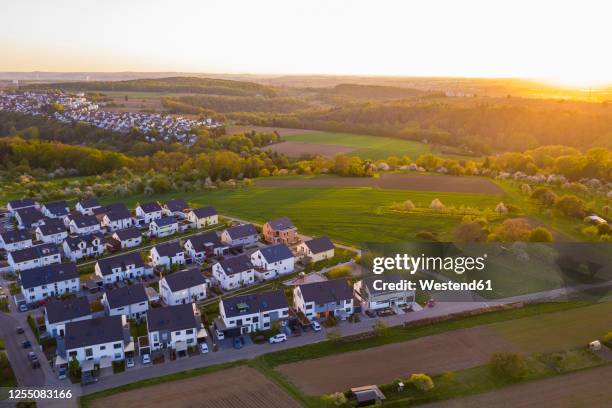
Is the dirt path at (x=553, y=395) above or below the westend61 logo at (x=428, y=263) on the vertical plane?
below

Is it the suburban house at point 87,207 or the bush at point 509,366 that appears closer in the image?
the bush at point 509,366

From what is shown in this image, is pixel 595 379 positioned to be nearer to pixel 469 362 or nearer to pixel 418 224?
pixel 469 362

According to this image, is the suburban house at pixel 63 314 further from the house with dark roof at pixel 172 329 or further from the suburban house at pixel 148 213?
the suburban house at pixel 148 213

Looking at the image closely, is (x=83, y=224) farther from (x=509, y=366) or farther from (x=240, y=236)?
(x=509, y=366)

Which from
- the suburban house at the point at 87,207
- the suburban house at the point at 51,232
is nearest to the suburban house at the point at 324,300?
the suburban house at the point at 51,232

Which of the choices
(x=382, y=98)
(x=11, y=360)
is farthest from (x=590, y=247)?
(x=382, y=98)

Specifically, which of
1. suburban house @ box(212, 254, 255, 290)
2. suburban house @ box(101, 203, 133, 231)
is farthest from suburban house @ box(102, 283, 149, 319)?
suburban house @ box(101, 203, 133, 231)
